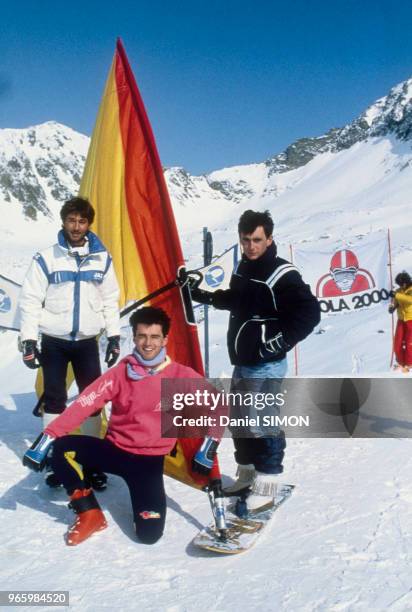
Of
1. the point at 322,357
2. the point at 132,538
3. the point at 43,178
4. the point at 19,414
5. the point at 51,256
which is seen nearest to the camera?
the point at 132,538

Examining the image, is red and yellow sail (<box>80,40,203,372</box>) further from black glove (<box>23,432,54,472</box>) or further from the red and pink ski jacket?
black glove (<box>23,432,54,472</box>)

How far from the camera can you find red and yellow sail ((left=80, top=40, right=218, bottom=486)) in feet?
13.0

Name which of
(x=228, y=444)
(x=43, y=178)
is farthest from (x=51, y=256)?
(x=43, y=178)

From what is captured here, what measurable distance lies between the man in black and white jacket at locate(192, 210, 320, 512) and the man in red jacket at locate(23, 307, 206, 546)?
367 millimetres

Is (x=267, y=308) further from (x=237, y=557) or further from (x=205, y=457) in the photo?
(x=237, y=557)

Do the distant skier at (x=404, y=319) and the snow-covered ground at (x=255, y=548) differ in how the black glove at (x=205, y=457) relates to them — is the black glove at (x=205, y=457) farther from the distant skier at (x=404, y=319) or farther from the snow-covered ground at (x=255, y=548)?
the distant skier at (x=404, y=319)

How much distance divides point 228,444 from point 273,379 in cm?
171

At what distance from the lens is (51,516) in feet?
11.1

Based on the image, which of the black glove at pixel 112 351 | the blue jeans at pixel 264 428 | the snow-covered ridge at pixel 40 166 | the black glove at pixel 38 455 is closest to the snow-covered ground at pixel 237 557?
the blue jeans at pixel 264 428

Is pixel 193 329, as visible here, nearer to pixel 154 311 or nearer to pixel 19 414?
pixel 154 311

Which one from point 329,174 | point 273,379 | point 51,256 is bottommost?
point 273,379

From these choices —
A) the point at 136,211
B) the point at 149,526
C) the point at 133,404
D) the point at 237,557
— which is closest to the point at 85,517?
the point at 149,526

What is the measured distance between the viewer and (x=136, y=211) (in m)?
4.33

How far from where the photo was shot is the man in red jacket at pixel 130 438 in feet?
10.2
